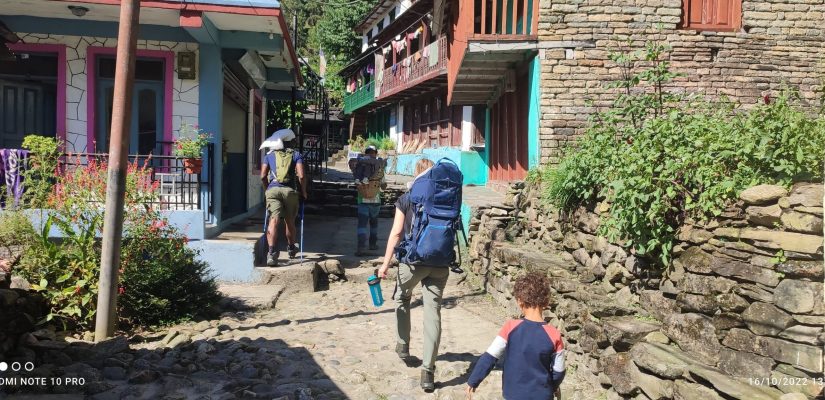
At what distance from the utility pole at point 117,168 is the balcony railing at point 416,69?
14913mm

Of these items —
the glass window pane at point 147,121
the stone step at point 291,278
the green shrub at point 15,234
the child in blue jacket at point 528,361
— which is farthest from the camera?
the glass window pane at point 147,121

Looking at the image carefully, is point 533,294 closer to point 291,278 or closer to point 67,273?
point 67,273

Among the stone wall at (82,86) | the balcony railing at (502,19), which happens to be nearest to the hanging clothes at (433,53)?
the balcony railing at (502,19)

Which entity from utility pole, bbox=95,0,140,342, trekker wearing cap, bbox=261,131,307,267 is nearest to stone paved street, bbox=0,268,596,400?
utility pole, bbox=95,0,140,342

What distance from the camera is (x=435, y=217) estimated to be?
508 cm

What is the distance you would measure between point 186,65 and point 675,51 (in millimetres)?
7780

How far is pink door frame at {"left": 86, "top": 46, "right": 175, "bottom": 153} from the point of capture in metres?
9.52

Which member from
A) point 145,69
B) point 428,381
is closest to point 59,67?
point 145,69

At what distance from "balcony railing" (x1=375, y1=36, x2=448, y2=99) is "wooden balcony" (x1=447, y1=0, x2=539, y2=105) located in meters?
6.12

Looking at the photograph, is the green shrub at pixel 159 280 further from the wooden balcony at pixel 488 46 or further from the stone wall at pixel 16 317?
the wooden balcony at pixel 488 46

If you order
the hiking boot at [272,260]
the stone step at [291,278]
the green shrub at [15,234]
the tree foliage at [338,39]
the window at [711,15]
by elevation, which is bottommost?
the stone step at [291,278]

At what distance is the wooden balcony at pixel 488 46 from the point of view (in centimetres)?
1062

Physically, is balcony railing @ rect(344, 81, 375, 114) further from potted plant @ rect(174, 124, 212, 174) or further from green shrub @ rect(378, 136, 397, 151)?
potted plant @ rect(174, 124, 212, 174)

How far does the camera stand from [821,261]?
3.53 metres
